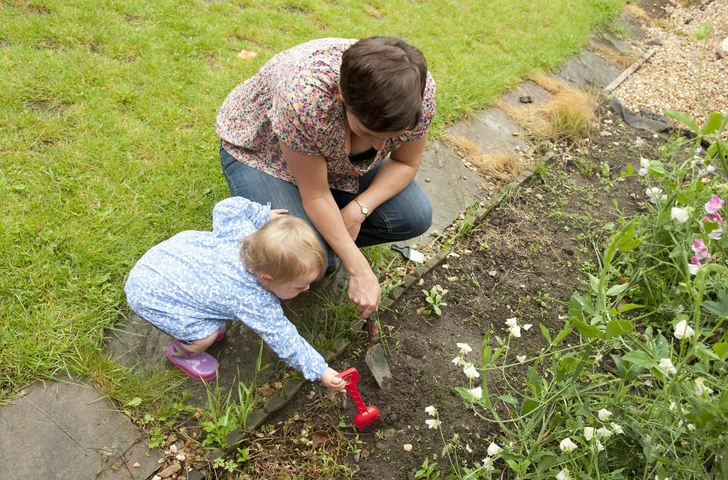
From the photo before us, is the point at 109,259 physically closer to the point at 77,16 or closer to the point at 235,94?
the point at 235,94

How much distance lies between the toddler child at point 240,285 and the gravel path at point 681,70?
3.82m

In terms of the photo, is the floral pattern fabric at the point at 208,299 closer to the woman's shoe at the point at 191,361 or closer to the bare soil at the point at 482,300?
the woman's shoe at the point at 191,361

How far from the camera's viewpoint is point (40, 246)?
88.2 inches

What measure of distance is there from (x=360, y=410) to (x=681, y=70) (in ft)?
18.0

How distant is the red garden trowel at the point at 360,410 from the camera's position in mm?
1870

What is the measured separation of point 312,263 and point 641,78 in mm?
4802

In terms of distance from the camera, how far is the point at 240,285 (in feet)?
6.01

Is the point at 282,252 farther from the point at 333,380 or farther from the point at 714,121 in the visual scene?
the point at 714,121

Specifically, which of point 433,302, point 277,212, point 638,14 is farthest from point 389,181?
point 638,14

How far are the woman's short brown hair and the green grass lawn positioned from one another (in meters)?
1.23

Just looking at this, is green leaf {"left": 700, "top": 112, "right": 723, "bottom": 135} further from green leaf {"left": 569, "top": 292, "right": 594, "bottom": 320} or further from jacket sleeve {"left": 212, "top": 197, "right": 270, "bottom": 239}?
jacket sleeve {"left": 212, "top": 197, "right": 270, "bottom": 239}

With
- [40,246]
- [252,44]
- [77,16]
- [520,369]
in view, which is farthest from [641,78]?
[40,246]

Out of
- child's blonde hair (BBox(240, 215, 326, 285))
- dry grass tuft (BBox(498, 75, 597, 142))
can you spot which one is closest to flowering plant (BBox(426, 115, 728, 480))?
child's blonde hair (BBox(240, 215, 326, 285))

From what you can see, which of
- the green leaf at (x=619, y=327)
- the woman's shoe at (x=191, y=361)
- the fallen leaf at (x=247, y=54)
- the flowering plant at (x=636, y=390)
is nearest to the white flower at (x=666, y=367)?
the flowering plant at (x=636, y=390)
